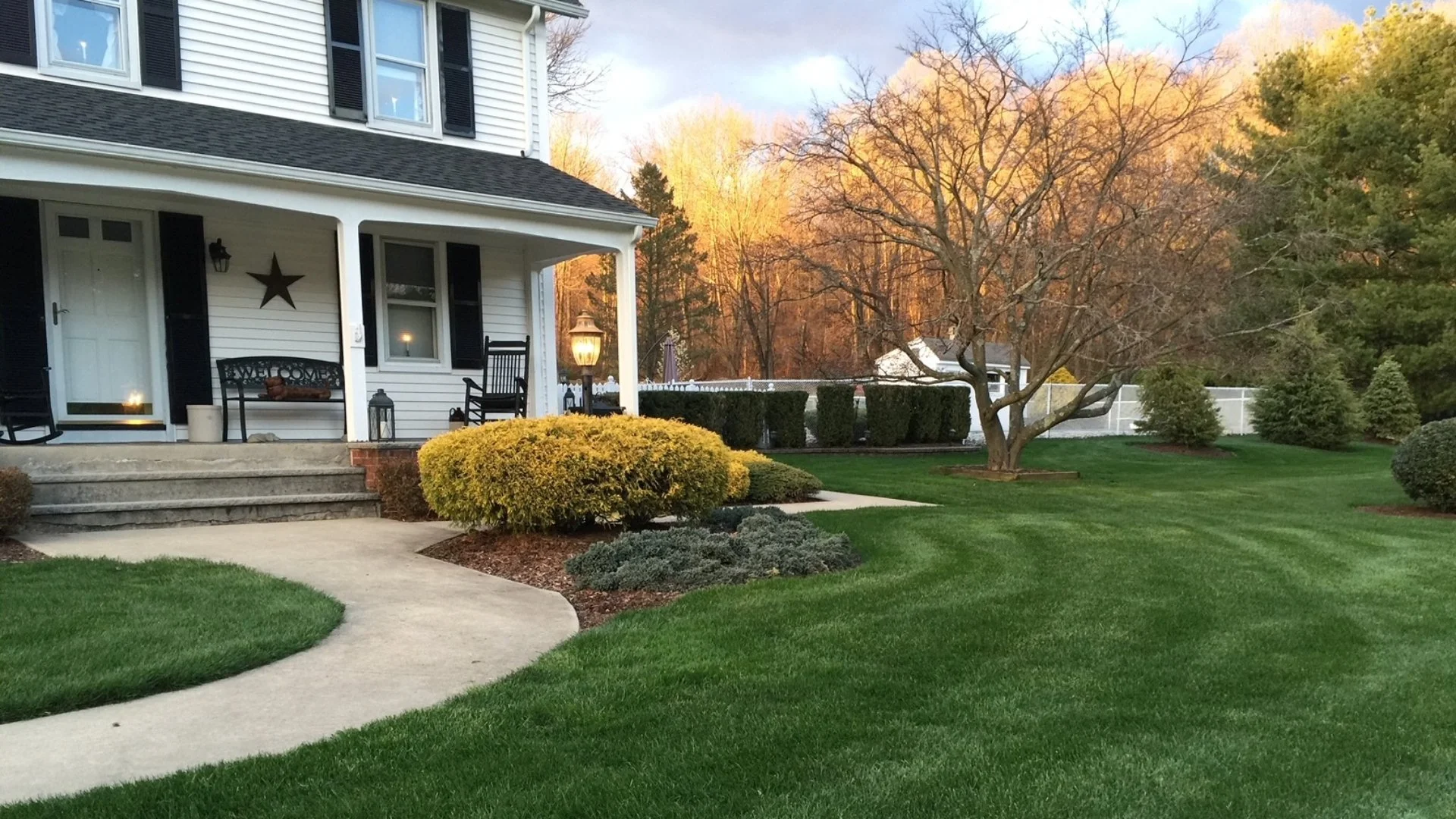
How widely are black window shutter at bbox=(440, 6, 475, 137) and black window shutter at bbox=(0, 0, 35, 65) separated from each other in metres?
3.78

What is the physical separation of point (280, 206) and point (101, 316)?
2243mm

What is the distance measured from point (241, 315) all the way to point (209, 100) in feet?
7.29

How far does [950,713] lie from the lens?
127 inches

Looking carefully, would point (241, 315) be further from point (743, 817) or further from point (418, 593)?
point (743, 817)

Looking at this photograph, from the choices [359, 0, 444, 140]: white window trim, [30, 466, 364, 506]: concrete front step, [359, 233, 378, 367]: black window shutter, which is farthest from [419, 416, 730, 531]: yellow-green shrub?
[359, 0, 444, 140]: white window trim

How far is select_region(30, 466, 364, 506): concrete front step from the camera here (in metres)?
6.64

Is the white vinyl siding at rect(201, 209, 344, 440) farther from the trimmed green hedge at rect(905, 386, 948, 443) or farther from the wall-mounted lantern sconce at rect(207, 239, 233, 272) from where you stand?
the trimmed green hedge at rect(905, 386, 948, 443)

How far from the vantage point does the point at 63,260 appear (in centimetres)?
824

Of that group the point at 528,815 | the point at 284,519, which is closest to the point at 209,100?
the point at 284,519

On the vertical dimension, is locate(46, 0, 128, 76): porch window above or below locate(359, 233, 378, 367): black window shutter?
above

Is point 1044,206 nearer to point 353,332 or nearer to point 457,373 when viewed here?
point 457,373

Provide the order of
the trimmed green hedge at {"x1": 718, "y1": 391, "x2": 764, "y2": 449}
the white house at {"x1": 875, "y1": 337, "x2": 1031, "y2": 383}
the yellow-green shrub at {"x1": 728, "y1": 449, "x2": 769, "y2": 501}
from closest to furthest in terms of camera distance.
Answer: the yellow-green shrub at {"x1": 728, "y1": 449, "x2": 769, "y2": 501} → the trimmed green hedge at {"x1": 718, "y1": 391, "x2": 764, "y2": 449} → the white house at {"x1": 875, "y1": 337, "x2": 1031, "y2": 383}

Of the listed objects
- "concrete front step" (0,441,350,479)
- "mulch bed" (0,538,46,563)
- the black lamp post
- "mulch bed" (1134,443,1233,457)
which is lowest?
"mulch bed" (1134,443,1233,457)

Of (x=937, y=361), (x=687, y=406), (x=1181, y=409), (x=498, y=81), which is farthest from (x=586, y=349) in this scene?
(x=1181, y=409)
